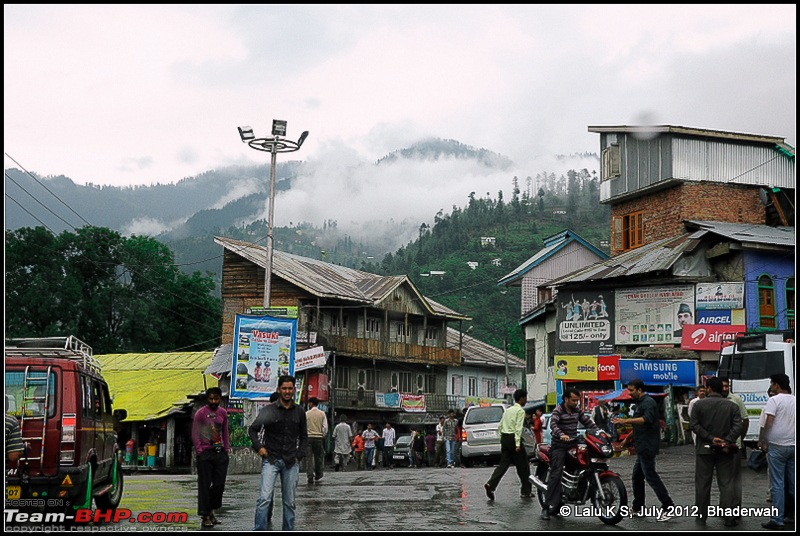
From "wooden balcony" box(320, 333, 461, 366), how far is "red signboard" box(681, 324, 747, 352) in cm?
2115

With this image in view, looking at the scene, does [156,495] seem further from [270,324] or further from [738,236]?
[738,236]

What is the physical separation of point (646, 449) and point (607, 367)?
22591 millimetres

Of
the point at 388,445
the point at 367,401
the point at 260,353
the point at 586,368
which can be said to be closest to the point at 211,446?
the point at 260,353

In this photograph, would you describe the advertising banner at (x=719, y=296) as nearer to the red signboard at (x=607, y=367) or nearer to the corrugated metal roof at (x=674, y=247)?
the corrugated metal roof at (x=674, y=247)

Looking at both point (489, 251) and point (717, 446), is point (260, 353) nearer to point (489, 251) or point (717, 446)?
point (717, 446)

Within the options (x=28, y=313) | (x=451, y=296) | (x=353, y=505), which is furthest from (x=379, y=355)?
(x=353, y=505)

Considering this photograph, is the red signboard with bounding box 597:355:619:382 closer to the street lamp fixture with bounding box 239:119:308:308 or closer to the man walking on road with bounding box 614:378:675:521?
the street lamp fixture with bounding box 239:119:308:308

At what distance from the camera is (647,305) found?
34.1 metres

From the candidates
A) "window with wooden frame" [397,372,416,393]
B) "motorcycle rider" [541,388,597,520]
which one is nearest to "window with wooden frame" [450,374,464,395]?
"window with wooden frame" [397,372,416,393]

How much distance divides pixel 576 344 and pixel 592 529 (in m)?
25.1

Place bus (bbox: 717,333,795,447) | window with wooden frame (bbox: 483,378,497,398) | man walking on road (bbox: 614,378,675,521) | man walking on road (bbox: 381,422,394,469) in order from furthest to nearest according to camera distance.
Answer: window with wooden frame (bbox: 483,378,497,398), man walking on road (bbox: 381,422,394,469), bus (bbox: 717,333,795,447), man walking on road (bbox: 614,378,675,521)

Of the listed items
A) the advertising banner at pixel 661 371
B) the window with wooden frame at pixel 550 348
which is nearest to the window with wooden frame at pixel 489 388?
the window with wooden frame at pixel 550 348

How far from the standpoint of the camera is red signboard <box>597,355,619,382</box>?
114 ft

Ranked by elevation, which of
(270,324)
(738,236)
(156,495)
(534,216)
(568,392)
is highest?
(534,216)
